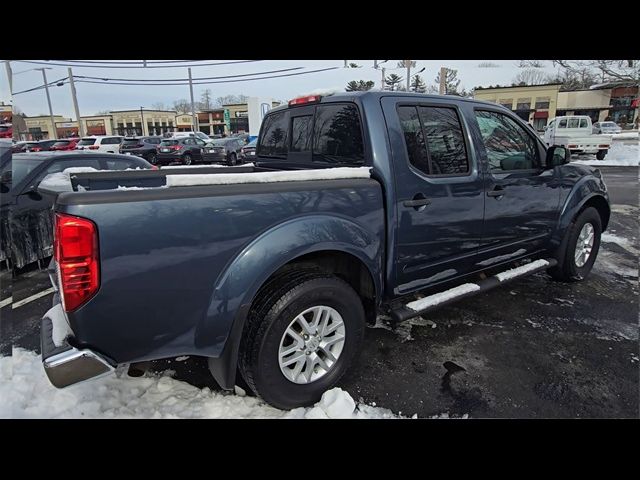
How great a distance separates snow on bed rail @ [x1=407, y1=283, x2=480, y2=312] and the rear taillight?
6.99 feet

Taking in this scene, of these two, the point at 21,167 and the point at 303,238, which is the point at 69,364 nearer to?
the point at 303,238

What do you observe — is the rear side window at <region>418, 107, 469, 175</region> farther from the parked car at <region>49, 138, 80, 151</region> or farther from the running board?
the parked car at <region>49, 138, 80, 151</region>

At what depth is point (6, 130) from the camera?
3.20 metres

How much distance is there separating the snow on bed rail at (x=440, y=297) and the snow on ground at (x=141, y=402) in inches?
31.9

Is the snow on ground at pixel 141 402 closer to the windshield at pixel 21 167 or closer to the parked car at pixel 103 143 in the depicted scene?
the windshield at pixel 21 167

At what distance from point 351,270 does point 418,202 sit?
2.32 feet

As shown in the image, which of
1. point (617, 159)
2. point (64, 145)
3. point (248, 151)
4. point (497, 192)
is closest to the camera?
point (497, 192)

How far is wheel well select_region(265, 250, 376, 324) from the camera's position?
8.77ft

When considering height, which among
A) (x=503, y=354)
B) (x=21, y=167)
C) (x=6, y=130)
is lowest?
(x=503, y=354)


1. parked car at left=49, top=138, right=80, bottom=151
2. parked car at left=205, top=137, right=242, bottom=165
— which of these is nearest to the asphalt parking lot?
parked car at left=205, top=137, right=242, bottom=165

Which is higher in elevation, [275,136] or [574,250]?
[275,136]

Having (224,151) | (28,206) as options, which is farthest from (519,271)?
(224,151)

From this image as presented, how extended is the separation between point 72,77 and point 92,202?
38.9 metres

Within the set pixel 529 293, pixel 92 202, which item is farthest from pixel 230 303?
pixel 529 293
